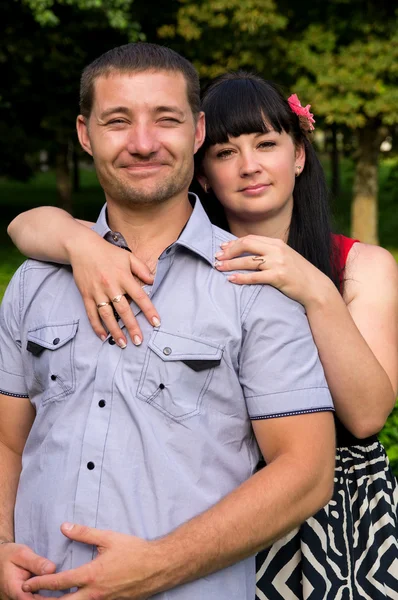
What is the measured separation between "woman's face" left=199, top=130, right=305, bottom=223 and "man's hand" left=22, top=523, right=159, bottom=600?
1459mm

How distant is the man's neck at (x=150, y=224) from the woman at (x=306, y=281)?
0.09m

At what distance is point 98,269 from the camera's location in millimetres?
2672

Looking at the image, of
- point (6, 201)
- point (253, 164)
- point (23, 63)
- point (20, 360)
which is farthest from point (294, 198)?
point (6, 201)

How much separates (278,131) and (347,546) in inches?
60.4

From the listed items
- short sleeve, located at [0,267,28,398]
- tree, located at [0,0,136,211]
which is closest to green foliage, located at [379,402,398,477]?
short sleeve, located at [0,267,28,398]

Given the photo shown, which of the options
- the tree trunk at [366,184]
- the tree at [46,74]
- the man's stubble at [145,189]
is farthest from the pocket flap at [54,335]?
the tree trunk at [366,184]

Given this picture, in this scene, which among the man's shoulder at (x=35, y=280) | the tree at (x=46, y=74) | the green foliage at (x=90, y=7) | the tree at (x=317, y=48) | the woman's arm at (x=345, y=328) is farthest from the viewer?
the tree at (x=46, y=74)

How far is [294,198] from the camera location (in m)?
3.65

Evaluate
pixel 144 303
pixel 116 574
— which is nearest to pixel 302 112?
pixel 144 303

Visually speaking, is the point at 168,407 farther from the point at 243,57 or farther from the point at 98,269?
the point at 243,57

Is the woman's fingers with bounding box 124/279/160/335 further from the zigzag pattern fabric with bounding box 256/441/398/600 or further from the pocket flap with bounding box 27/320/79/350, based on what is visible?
the zigzag pattern fabric with bounding box 256/441/398/600

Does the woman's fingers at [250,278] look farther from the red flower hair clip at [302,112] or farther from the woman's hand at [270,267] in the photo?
the red flower hair clip at [302,112]

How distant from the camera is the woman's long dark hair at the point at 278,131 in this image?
3367 millimetres

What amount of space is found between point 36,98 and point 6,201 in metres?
13.9
